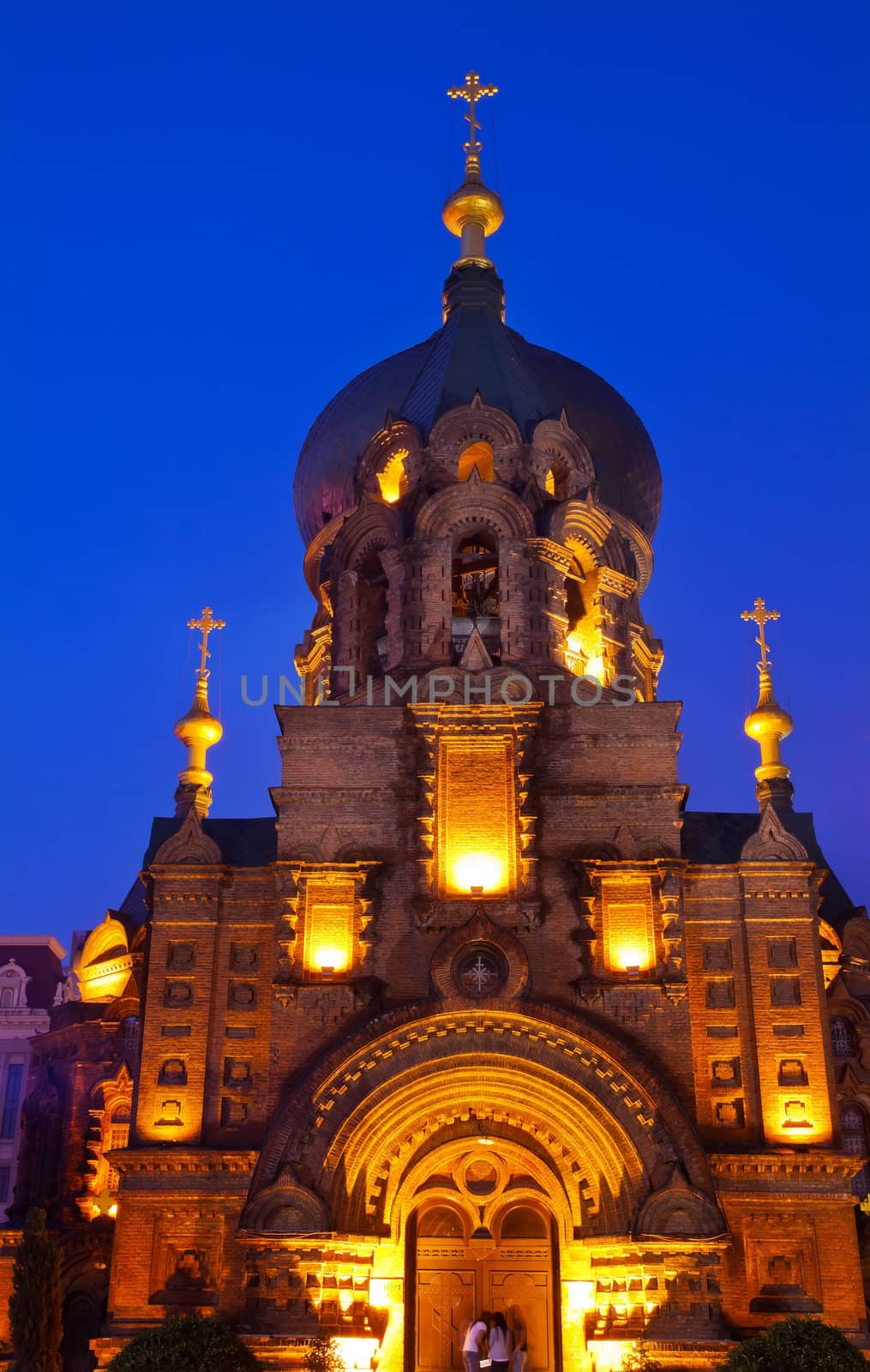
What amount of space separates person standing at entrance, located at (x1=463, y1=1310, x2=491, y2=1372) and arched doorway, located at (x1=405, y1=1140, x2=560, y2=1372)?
88 cm

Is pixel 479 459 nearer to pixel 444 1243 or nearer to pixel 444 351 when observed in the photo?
pixel 444 351

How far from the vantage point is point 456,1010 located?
21500 mm

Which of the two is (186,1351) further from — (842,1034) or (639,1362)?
(842,1034)

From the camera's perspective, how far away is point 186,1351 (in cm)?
1786

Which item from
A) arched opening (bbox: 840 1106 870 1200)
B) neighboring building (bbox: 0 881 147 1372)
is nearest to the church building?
neighboring building (bbox: 0 881 147 1372)

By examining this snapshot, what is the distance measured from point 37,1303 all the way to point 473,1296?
6079 mm

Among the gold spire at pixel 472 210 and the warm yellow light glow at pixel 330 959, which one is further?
the gold spire at pixel 472 210

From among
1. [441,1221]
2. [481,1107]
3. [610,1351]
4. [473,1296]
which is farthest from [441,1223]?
[610,1351]

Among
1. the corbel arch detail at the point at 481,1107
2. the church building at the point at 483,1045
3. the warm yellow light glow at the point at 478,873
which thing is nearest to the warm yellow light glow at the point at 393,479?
the church building at the point at 483,1045

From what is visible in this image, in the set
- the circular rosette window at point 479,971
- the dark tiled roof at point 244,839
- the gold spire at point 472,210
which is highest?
the gold spire at point 472,210

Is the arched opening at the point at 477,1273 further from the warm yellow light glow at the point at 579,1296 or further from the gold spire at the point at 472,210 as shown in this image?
the gold spire at the point at 472,210

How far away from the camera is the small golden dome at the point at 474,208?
1344 inches

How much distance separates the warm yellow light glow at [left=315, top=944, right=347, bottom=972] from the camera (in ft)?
74.2

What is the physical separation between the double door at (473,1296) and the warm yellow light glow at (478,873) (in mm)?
5118
